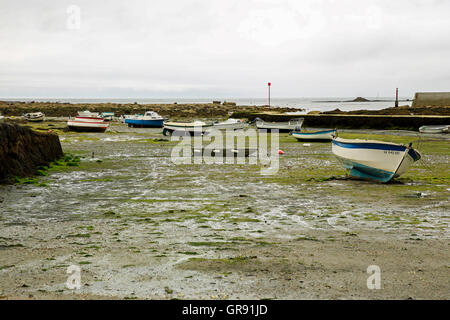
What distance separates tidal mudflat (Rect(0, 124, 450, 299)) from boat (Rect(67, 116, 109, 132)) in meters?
26.7

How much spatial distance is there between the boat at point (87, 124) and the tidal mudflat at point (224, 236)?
87.6 ft

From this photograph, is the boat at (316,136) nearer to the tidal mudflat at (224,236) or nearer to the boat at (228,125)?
the boat at (228,125)

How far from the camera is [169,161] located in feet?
75.4

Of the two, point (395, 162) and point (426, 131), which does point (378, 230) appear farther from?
point (426, 131)

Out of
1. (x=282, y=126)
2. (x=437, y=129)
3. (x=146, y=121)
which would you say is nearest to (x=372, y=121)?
(x=437, y=129)

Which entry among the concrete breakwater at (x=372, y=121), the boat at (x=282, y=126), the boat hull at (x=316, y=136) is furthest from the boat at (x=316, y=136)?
the concrete breakwater at (x=372, y=121)

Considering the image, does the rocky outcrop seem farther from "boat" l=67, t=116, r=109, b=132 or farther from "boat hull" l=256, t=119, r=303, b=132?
"boat hull" l=256, t=119, r=303, b=132

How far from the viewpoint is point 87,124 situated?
43.6 metres

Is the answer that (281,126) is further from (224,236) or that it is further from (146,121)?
(224,236)

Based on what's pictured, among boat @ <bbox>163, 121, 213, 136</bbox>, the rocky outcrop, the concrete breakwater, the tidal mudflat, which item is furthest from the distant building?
the rocky outcrop

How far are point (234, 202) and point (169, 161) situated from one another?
1061 centimetres

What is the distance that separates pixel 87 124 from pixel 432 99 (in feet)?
177

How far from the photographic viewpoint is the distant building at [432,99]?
67.9 metres
